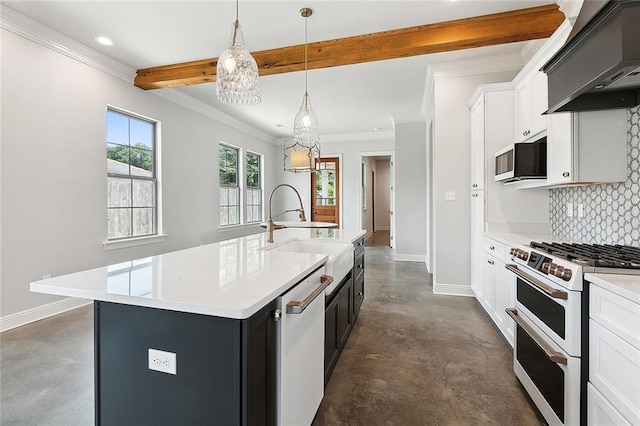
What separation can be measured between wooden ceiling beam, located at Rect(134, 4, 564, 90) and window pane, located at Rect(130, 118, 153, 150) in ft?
3.46

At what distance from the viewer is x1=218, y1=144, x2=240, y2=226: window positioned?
20.5ft

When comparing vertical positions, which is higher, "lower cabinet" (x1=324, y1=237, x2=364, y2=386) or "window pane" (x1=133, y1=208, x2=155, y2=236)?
"window pane" (x1=133, y1=208, x2=155, y2=236)

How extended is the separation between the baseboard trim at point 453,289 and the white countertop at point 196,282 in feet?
9.24

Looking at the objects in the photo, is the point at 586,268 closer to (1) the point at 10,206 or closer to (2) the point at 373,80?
(2) the point at 373,80

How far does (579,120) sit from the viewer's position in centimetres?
193

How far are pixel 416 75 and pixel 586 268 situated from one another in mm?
3577

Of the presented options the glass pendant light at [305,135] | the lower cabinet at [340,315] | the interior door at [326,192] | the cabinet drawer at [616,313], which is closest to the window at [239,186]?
the interior door at [326,192]

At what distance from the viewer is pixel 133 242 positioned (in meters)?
4.09

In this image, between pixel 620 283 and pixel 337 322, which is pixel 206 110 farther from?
pixel 620 283

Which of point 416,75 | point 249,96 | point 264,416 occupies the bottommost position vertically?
point 264,416

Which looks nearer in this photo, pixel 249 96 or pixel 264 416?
pixel 264 416

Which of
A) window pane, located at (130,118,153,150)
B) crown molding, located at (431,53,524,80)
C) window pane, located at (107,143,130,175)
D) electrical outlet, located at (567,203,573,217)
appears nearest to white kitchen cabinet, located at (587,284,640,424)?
electrical outlet, located at (567,203,573,217)

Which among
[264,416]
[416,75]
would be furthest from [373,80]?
[264,416]

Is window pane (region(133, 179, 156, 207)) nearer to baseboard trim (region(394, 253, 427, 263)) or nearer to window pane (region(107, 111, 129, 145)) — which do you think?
window pane (region(107, 111, 129, 145))
